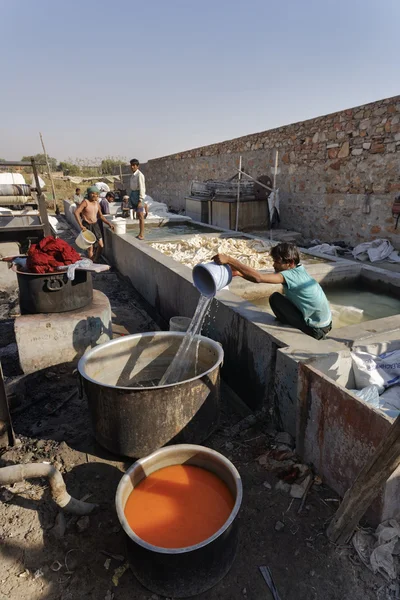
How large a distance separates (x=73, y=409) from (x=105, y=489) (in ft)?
3.73

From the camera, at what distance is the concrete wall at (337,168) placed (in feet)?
24.3

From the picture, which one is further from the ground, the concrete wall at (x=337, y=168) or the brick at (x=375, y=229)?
the concrete wall at (x=337, y=168)

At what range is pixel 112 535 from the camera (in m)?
2.39

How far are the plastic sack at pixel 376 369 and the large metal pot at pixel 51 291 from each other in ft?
9.72

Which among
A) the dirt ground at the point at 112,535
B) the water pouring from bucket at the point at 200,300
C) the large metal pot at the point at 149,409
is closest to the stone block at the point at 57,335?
the dirt ground at the point at 112,535

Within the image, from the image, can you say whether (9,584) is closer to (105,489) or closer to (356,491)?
(105,489)

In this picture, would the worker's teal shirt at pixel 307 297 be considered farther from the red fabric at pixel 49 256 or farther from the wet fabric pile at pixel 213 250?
the red fabric at pixel 49 256

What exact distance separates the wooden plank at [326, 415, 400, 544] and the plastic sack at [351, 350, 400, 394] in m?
1.15

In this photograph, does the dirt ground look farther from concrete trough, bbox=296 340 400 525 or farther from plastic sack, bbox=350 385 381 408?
plastic sack, bbox=350 385 381 408

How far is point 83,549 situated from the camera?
7.50 ft

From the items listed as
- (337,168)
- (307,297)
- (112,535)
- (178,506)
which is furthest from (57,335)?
(337,168)

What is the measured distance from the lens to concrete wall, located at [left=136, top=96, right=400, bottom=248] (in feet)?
24.3

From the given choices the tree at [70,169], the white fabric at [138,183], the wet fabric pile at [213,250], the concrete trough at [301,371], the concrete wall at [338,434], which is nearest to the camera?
the concrete wall at [338,434]

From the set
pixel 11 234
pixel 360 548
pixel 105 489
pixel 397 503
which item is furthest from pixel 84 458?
pixel 11 234
